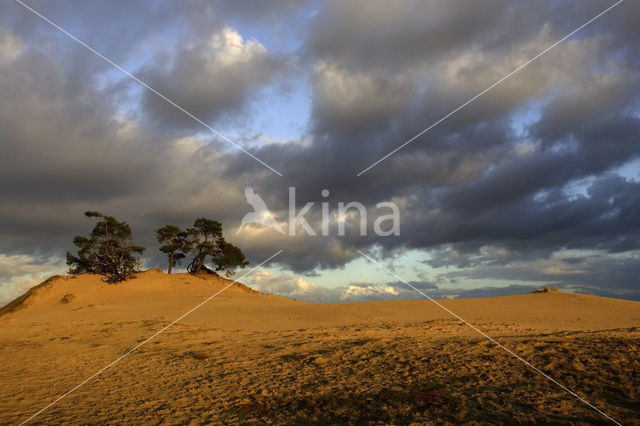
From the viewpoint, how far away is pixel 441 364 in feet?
28.2

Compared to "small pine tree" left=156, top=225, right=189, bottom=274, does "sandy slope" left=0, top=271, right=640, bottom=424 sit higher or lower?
lower

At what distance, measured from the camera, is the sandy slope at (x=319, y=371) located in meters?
6.65

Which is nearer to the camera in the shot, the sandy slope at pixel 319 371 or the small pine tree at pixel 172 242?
the sandy slope at pixel 319 371

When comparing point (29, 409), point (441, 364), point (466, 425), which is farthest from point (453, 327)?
point (29, 409)

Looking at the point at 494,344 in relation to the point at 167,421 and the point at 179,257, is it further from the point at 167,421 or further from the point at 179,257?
the point at 179,257

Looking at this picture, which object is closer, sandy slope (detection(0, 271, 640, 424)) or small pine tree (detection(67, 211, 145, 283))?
sandy slope (detection(0, 271, 640, 424))

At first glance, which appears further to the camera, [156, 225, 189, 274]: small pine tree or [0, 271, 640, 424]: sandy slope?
[156, 225, 189, 274]: small pine tree

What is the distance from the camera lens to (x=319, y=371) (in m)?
9.12

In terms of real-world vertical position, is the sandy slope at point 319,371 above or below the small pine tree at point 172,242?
below

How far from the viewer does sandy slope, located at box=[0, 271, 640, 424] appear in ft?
21.8

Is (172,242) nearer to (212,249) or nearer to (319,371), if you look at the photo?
(212,249)

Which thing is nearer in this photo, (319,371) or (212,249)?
(319,371)

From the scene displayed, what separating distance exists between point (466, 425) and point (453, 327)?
922 centimetres

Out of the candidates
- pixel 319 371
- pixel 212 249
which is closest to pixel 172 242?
pixel 212 249
